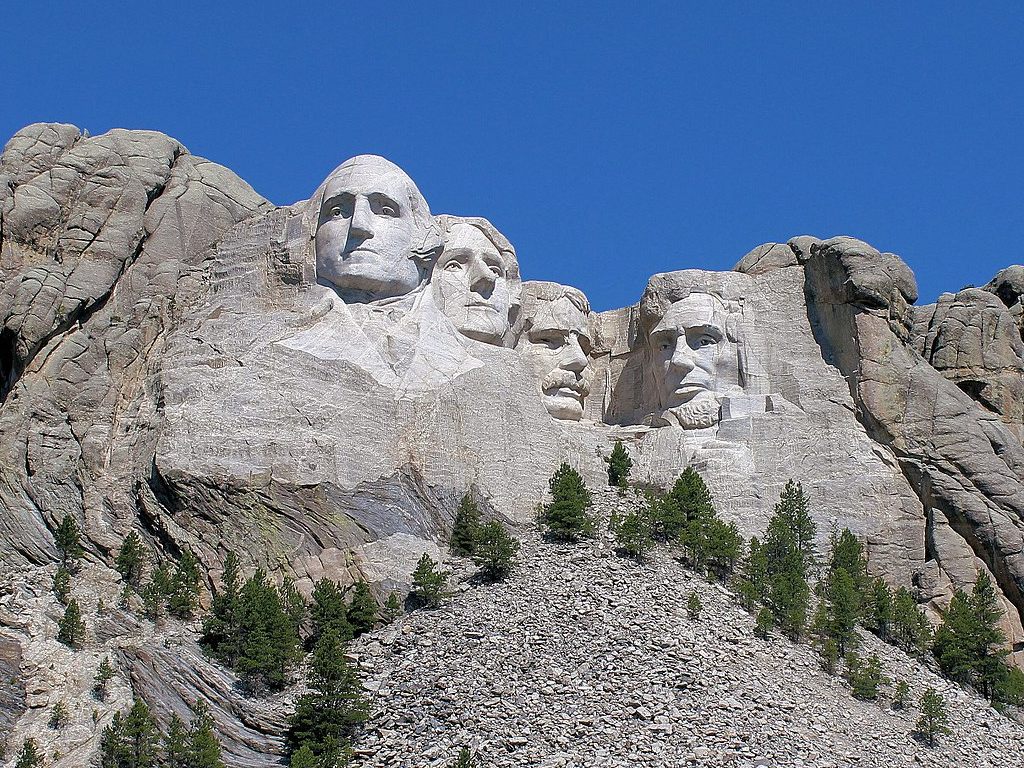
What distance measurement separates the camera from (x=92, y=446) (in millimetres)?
41375

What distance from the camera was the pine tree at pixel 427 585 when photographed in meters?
39.1

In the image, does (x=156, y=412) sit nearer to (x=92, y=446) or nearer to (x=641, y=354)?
(x=92, y=446)

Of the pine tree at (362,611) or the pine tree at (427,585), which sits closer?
the pine tree at (362,611)

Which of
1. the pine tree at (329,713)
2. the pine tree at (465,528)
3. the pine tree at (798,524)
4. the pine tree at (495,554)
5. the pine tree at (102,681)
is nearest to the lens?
the pine tree at (329,713)

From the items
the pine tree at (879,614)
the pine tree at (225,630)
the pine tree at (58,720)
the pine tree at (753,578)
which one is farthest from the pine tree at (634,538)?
the pine tree at (58,720)

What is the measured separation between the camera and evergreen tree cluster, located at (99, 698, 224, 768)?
35.1 metres

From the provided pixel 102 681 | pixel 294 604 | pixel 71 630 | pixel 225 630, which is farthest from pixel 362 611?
pixel 71 630

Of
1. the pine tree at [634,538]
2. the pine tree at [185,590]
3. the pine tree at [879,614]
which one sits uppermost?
the pine tree at [634,538]

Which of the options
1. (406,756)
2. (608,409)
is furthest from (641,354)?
(406,756)

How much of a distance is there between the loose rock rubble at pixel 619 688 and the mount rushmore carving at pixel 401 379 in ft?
7.24

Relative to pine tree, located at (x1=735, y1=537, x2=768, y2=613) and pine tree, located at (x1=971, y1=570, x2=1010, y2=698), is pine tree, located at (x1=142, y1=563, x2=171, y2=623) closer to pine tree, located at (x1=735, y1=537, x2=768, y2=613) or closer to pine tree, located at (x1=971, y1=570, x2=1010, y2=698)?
pine tree, located at (x1=735, y1=537, x2=768, y2=613)

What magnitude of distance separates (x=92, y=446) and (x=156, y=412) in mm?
1169

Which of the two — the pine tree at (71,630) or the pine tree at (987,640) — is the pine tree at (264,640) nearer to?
the pine tree at (71,630)

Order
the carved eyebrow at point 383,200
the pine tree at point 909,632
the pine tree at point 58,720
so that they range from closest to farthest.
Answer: the pine tree at point 58,720 → the pine tree at point 909,632 → the carved eyebrow at point 383,200
